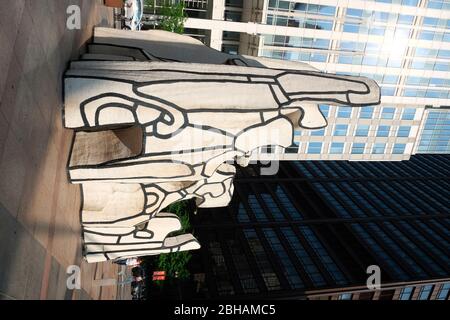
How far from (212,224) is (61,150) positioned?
36.3 m

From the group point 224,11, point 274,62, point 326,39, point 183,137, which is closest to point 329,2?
point 326,39

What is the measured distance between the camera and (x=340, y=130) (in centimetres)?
3331

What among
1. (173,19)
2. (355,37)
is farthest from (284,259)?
(173,19)

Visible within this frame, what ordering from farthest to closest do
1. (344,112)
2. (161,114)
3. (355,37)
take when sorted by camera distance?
(344,112) → (355,37) → (161,114)

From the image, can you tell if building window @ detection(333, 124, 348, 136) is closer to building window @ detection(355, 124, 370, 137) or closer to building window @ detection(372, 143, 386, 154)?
building window @ detection(355, 124, 370, 137)

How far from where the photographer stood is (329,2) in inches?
1048

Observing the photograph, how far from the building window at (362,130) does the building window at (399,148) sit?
120 inches

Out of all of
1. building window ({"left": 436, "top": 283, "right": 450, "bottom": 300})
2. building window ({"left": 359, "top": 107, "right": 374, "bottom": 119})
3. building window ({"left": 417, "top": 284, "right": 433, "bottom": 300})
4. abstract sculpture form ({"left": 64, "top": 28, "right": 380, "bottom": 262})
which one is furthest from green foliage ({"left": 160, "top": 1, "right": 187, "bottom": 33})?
building window ({"left": 436, "top": 283, "right": 450, "bottom": 300})

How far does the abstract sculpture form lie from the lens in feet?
22.6

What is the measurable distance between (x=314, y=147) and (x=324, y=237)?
44.3 ft

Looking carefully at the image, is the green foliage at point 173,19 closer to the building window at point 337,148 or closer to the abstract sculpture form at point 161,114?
the abstract sculpture form at point 161,114

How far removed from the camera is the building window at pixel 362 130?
3361 centimetres
